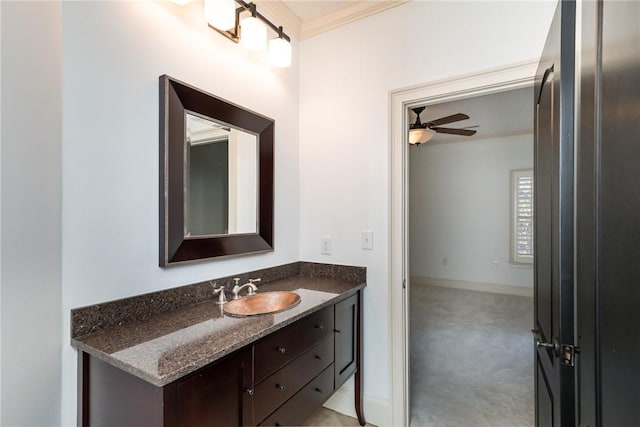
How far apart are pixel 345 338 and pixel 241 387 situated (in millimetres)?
844

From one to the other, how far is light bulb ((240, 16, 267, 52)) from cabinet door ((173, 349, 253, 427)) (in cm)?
157

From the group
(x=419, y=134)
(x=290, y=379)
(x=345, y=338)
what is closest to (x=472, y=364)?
(x=345, y=338)

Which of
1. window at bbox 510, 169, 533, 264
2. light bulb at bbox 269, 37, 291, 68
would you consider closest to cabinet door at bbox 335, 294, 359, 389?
light bulb at bbox 269, 37, 291, 68

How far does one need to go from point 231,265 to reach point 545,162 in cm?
159

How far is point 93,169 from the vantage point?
118 cm

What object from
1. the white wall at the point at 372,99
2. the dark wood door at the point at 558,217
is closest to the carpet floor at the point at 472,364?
the white wall at the point at 372,99

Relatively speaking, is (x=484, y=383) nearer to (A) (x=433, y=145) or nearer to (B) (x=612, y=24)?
(B) (x=612, y=24)

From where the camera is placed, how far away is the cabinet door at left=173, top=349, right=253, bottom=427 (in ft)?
3.12

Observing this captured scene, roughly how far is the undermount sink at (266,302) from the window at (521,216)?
445 cm

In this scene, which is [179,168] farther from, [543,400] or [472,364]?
[472,364]

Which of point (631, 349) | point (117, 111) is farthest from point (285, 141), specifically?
point (631, 349)

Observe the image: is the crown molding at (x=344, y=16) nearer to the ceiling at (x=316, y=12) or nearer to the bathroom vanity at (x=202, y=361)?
the ceiling at (x=316, y=12)

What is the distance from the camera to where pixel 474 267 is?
5.21 m

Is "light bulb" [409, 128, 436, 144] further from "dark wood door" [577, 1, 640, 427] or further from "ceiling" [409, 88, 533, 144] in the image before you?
"dark wood door" [577, 1, 640, 427]
